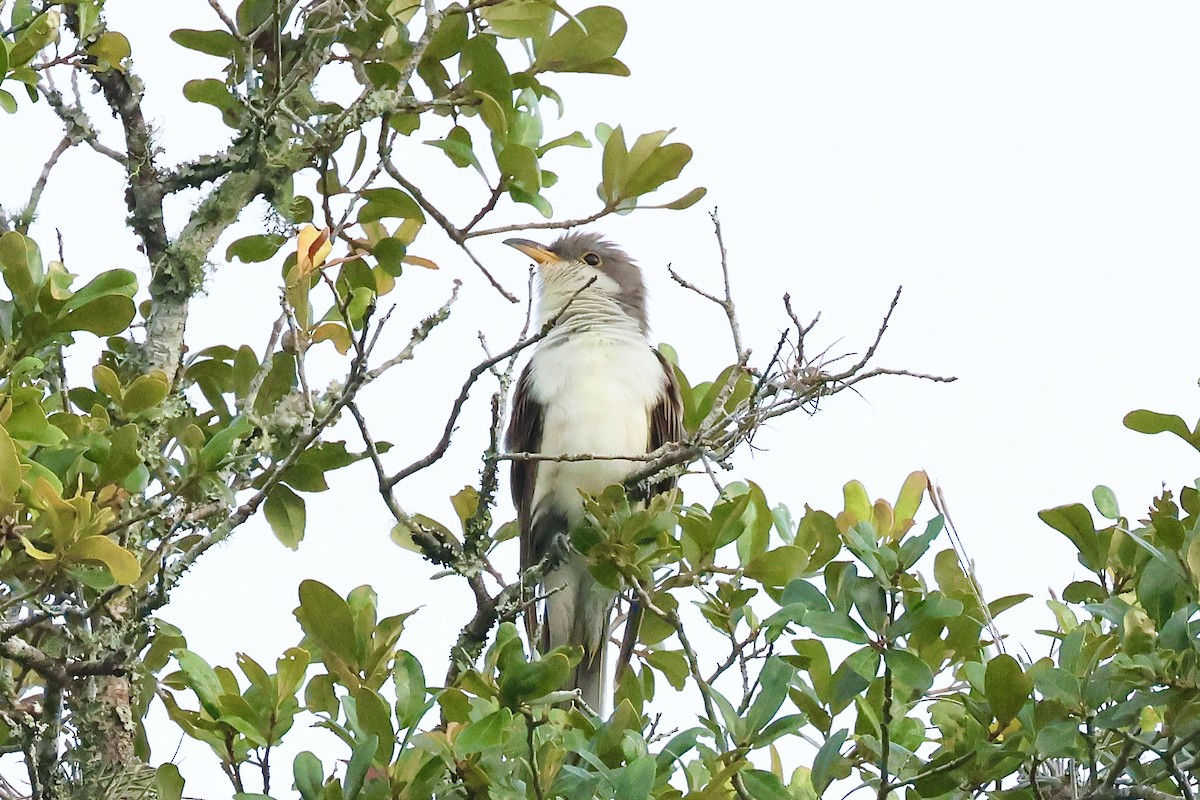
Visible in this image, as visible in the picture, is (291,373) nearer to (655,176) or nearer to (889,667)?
(655,176)

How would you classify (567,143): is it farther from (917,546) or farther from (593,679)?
(593,679)

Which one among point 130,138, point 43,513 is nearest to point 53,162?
point 130,138

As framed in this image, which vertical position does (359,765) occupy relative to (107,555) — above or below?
below

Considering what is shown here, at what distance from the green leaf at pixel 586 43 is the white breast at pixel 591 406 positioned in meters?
1.77

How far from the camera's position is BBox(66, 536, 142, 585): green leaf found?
7.66ft

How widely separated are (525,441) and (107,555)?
3.01 m

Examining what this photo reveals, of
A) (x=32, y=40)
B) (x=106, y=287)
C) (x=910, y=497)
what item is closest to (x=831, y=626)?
(x=910, y=497)

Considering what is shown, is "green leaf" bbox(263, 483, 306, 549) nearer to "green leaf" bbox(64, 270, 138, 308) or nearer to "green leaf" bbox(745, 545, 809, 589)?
"green leaf" bbox(64, 270, 138, 308)

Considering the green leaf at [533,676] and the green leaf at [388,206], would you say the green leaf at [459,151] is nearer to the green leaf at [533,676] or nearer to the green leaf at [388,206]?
the green leaf at [388,206]

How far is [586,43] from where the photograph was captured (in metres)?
3.47

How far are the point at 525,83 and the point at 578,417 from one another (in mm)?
1785

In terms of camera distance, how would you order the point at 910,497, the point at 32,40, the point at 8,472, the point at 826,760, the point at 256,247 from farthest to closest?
the point at 256,247 < the point at 910,497 < the point at 32,40 < the point at 826,760 < the point at 8,472

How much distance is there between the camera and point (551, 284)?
605 centimetres

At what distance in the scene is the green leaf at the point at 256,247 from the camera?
3580 millimetres
